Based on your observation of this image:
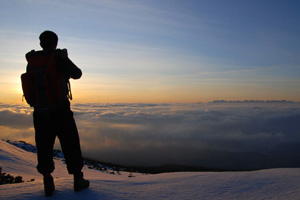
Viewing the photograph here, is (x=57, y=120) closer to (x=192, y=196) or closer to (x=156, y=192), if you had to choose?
(x=156, y=192)

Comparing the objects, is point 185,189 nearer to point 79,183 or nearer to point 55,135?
point 79,183

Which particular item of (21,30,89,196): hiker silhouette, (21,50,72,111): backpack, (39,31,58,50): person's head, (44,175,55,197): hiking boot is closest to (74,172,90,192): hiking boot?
(21,30,89,196): hiker silhouette

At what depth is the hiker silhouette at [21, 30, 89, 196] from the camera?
2.55 m

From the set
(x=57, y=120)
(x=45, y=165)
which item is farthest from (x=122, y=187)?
(x=57, y=120)

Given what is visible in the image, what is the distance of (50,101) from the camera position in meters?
2.54

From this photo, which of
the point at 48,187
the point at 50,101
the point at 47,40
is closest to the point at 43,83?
the point at 50,101

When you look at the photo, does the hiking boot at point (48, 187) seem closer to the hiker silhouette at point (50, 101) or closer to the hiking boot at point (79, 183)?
the hiker silhouette at point (50, 101)

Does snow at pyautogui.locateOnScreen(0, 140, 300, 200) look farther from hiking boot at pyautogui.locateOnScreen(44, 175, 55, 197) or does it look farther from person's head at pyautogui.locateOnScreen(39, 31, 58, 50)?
person's head at pyautogui.locateOnScreen(39, 31, 58, 50)

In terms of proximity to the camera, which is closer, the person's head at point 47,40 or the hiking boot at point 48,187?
the hiking boot at point 48,187

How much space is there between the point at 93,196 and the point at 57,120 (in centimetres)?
118

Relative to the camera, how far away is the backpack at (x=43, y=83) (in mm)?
2537

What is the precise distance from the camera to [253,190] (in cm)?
279

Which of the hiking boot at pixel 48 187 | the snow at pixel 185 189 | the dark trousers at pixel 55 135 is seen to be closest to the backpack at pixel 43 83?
the dark trousers at pixel 55 135

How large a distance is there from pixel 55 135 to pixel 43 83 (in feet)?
2.56
